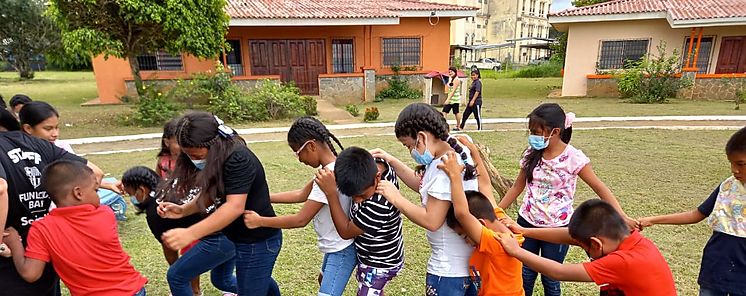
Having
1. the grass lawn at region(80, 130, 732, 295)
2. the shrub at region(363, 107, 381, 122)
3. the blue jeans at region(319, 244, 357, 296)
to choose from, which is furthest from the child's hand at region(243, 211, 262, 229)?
the shrub at region(363, 107, 381, 122)

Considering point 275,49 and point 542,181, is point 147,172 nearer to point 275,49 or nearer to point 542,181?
point 542,181

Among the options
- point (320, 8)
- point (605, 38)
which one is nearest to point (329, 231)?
point (320, 8)

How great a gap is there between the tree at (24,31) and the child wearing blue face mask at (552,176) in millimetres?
27960

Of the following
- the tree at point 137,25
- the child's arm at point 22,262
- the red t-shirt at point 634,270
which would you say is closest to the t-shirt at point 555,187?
the red t-shirt at point 634,270

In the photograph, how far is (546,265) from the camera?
5.68 ft

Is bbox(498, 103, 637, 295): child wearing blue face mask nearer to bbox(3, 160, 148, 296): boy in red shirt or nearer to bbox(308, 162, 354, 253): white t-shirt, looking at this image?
bbox(308, 162, 354, 253): white t-shirt

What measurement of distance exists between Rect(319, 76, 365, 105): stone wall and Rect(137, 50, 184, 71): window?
4984 mm

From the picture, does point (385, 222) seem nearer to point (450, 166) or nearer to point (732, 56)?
point (450, 166)

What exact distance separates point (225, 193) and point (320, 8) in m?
14.8

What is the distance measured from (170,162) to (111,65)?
13.4 meters

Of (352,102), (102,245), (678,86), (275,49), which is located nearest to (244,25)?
(275,49)

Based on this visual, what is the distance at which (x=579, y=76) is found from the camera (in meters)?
15.7

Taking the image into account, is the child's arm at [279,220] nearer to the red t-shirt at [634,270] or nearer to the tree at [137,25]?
the red t-shirt at [634,270]

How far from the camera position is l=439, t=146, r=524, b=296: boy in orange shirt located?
1.77 metres
